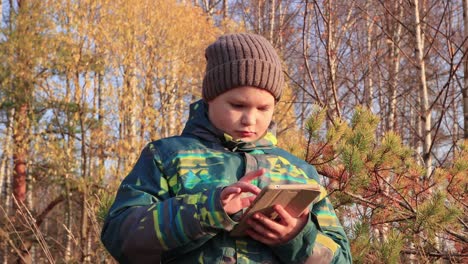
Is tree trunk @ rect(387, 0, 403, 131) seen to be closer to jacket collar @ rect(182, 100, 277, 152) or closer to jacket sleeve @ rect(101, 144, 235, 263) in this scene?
jacket collar @ rect(182, 100, 277, 152)

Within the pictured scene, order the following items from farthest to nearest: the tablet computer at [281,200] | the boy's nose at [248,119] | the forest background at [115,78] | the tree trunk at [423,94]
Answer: the forest background at [115,78] < the tree trunk at [423,94] < the boy's nose at [248,119] < the tablet computer at [281,200]

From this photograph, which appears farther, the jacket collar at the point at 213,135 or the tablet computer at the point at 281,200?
the jacket collar at the point at 213,135

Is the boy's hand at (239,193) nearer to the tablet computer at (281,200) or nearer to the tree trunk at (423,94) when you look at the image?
the tablet computer at (281,200)

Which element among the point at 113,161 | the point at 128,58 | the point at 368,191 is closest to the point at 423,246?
the point at 368,191

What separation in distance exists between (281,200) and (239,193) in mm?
102

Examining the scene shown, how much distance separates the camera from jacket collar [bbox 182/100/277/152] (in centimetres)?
173

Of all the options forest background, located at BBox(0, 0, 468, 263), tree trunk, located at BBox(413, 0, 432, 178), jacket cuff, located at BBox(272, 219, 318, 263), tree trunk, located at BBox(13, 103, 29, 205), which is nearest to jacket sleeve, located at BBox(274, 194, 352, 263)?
jacket cuff, located at BBox(272, 219, 318, 263)

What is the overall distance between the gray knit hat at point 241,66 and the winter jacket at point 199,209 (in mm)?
108

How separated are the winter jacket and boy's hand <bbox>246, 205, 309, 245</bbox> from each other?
0.07ft

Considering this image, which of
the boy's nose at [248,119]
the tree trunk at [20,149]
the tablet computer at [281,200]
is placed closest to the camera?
the tablet computer at [281,200]

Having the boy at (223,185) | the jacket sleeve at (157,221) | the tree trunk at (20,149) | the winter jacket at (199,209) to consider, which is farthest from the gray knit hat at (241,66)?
the tree trunk at (20,149)

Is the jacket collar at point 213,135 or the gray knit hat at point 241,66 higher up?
the gray knit hat at point 241,66

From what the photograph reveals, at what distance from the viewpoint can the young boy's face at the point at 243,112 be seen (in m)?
1.73

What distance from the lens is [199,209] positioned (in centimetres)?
148
